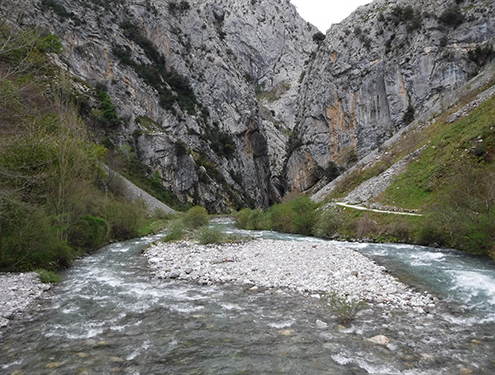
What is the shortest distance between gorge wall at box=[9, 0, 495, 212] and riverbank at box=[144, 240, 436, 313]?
52.8m

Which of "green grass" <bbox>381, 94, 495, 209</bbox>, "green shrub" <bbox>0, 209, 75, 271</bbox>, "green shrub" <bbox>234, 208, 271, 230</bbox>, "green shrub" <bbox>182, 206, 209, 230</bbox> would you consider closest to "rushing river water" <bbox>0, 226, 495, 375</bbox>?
"green shrub" <bbox>0, 209, 75, 271</bbox>

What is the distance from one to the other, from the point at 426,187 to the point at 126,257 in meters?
25.5

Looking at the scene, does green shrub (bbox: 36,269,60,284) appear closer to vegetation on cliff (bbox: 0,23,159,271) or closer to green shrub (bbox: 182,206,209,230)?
vegetation on cliff (bbox: 0,23,159,271)

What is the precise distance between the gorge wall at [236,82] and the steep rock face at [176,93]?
32cm

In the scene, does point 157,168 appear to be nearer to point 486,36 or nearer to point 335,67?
point 335,67

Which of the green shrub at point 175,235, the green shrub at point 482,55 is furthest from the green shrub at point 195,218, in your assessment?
the green shrub at point 482,55

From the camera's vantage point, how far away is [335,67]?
76000 mm

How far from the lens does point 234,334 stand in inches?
269

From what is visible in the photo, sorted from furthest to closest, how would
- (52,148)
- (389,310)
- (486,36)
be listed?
(486,36), (52,148), (389,310)

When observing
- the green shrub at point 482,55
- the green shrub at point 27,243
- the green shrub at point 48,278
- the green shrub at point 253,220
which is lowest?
the green shrub at point 253,220

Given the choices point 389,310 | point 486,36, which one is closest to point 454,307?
point 389,310

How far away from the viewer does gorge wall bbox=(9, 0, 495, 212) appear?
60031 millimetres

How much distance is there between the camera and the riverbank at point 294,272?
30.4 feet

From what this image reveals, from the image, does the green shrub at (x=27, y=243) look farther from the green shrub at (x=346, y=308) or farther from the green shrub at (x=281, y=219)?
the green shrub at (x=281, y=219)
